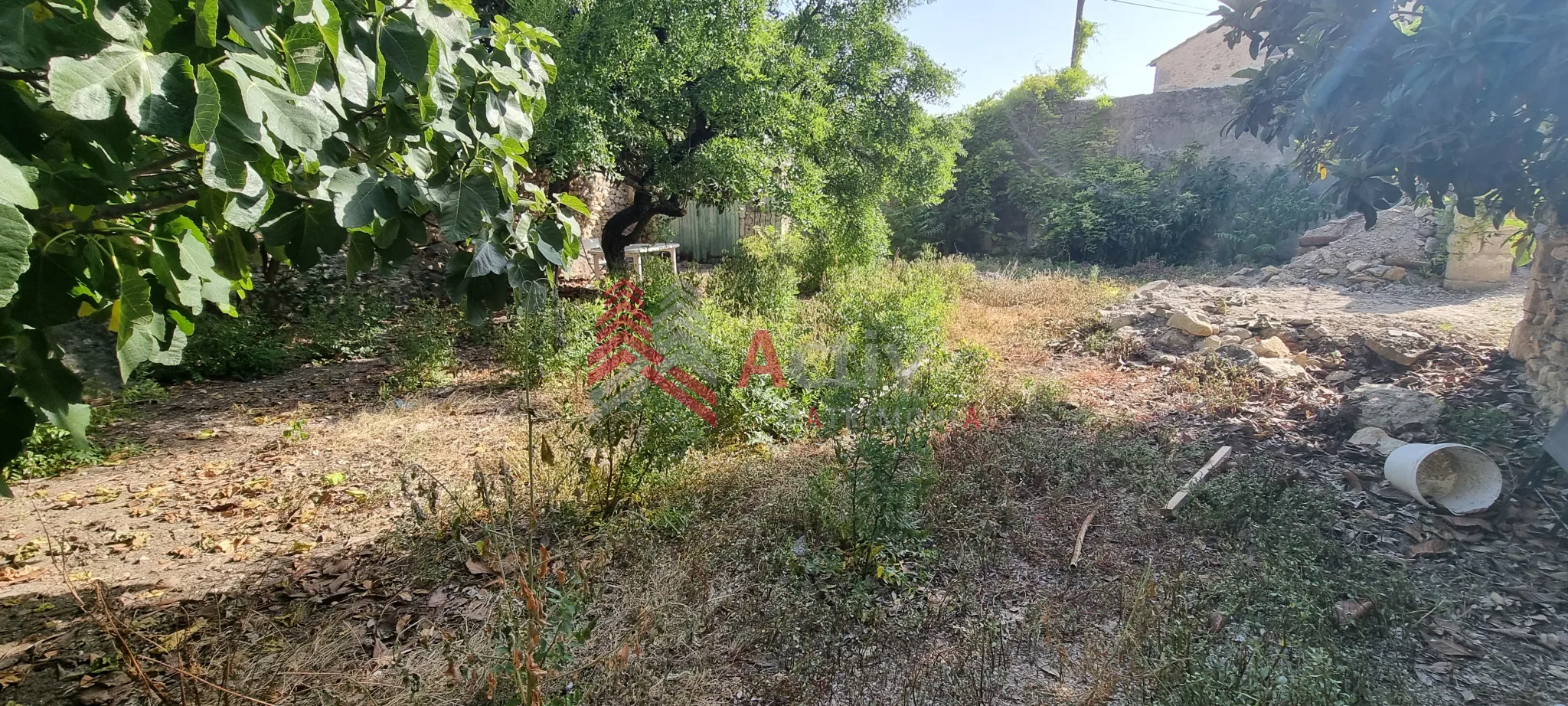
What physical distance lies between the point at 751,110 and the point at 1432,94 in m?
4.23

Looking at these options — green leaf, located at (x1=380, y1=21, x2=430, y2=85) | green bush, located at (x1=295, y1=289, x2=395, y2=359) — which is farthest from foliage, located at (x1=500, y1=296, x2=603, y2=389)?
green leaf, located at (x1=380, y1=21, x2=430, y2=85)

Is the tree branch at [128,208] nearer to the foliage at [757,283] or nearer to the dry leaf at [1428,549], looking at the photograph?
the dry leaf at [1428,549]

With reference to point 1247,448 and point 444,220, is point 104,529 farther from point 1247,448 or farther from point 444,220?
point 1247,448

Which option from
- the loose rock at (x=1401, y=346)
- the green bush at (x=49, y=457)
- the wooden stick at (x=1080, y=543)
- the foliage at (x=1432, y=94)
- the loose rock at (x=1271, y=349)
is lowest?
the wooden stick at (x=1080, y=543)

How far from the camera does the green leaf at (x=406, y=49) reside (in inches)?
42.3

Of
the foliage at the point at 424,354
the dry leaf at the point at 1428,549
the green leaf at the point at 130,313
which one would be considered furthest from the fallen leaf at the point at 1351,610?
the foliage at the point at 424,354

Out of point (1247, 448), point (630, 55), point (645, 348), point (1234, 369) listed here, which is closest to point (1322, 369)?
point (1234, 369)

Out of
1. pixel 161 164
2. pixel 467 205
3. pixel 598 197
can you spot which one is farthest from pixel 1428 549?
pixel 598 197

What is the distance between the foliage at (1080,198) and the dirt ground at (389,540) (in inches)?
265

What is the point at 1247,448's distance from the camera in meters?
3.66

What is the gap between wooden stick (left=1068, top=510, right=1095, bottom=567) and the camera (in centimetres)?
262

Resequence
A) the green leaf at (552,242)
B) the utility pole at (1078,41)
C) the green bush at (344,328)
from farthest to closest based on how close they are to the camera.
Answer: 1. the utility pole at (1078,41)
2. the green bush at (344,328)
3. the green leaf at (552,242)

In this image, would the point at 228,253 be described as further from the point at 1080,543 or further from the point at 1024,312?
the point at 1024,312

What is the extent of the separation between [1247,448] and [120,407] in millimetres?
6530
